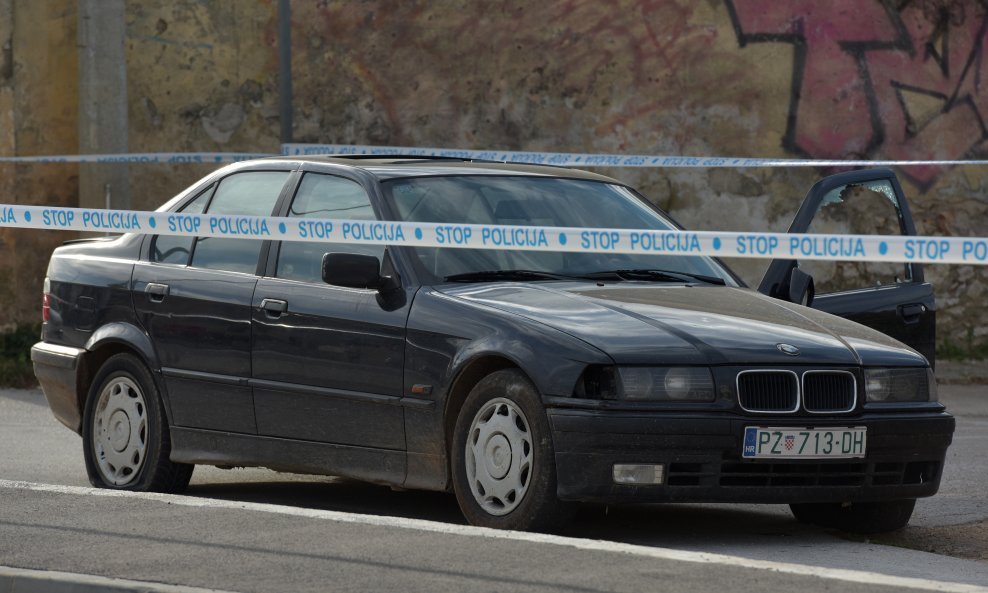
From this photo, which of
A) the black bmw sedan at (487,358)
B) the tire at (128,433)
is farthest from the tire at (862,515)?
the tire at (128,433)

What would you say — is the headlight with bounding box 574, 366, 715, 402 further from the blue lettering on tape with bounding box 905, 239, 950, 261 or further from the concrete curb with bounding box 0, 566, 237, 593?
the concrete curb with bounding box 0, 566, 237, 593

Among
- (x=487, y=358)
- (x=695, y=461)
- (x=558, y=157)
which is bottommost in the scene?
(x=695, y=461)

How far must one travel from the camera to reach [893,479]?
6832mm

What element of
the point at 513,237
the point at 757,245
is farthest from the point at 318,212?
the point at 757,245

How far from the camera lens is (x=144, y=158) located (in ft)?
48.0

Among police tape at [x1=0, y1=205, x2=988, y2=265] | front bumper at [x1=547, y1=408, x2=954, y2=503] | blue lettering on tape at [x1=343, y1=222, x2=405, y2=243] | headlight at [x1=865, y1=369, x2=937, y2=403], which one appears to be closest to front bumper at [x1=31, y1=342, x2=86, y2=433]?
police tape at [x1=0, y1=205, x2=988, y2=265]

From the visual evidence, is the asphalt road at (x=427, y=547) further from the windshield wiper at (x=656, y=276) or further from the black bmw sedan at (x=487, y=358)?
the windshield wiper at (x=656, y=276)

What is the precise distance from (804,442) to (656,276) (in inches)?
50.7

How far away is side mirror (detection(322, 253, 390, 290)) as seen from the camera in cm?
713

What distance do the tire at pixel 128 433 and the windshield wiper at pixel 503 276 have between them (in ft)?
5.80

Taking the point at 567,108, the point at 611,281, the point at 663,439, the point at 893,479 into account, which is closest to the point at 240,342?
the point at 611,281

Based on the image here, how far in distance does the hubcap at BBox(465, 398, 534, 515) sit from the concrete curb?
60.7 inches

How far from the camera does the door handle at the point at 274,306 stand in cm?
762

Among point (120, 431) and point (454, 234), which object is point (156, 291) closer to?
point (120, 431)
